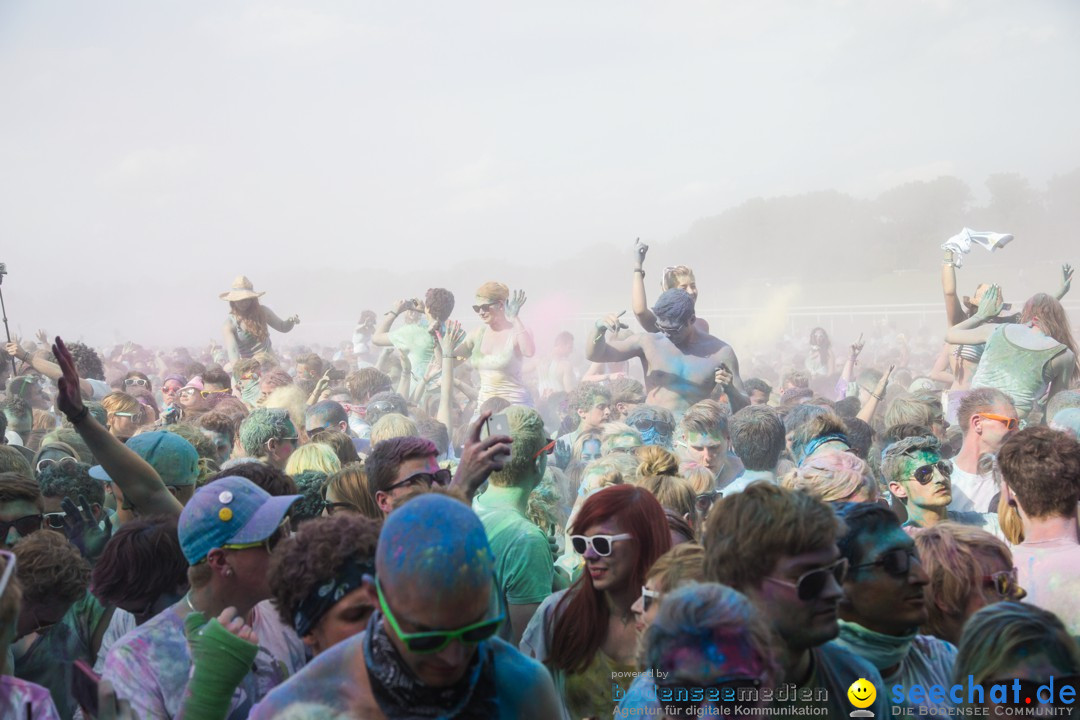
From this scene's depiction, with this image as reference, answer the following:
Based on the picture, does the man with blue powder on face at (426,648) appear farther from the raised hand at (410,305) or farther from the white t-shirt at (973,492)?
the raised hand at (410,305)

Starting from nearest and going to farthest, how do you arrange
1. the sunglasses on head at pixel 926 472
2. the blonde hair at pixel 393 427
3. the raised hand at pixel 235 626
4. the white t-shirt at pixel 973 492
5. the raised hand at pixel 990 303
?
the raised hand at pixel 235 626 → the sunglasses on head at pixel 926 472 → the white t-shirt at pixel 973 492 → the blonde hair at pixel 393 427 → the raised hand at pixel 990 303

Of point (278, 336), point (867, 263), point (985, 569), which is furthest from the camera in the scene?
point (278, 336)

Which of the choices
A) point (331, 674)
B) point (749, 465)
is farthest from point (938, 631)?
point (749, 465)

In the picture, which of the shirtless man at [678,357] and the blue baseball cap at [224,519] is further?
the shirtless man at [678,357]

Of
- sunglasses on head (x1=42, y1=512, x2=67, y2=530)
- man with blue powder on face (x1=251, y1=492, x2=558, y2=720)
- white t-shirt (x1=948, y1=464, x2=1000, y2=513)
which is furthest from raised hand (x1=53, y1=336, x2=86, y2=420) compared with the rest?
white t-shirt (x1=948, y1=464, x2=1000, y2=513)

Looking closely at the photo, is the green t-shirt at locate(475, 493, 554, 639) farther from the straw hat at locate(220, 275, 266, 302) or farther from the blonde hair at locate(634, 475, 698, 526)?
the straw hat at locate(220, 275, 266, 302)

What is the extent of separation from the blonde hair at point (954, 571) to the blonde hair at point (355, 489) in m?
1.80

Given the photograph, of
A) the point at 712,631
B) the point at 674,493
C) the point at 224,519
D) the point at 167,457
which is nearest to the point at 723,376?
the point at 674,493

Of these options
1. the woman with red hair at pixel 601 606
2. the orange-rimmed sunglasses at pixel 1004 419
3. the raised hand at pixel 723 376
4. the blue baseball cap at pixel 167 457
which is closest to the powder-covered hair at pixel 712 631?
the woman with red hair at pixel 601 606

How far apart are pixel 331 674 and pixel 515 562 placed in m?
1.45

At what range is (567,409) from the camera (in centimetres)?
801

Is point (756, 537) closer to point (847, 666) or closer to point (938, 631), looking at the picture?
point (847, 666)

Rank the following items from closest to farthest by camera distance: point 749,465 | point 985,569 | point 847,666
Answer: point 847,666, point 985,569, point 749,465

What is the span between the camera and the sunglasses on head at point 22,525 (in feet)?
11.0
